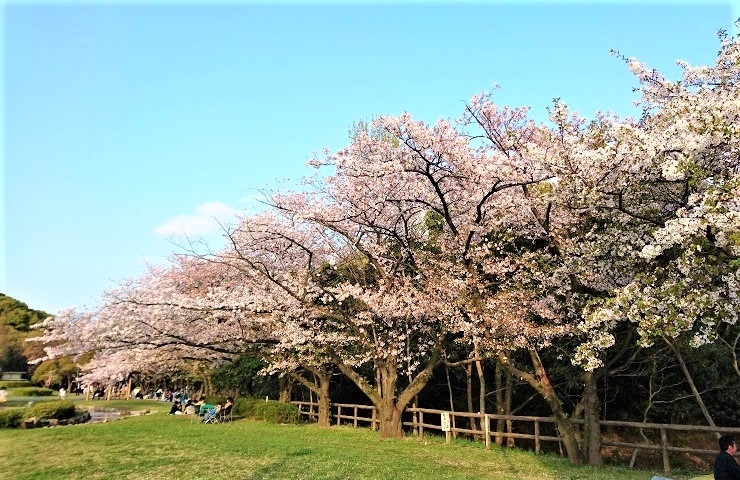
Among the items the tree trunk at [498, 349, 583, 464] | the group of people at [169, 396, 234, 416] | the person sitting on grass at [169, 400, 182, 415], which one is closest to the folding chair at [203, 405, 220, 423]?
the group of people at [169, 396, 234, 416]

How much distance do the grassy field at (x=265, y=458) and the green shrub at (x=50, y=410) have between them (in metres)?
4.97

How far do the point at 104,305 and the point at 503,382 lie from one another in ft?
43.7

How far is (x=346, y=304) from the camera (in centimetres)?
1659

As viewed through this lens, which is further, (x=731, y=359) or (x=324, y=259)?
(x=324, y=259)

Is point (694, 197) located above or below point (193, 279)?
below

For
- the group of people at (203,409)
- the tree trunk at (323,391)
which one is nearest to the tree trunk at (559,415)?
the tree trunk at (323,391)

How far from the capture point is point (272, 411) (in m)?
19.7

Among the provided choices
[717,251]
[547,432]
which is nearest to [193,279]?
[547,432]

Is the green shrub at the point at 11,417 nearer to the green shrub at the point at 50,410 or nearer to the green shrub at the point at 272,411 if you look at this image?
the green shrub at the point at 50,410

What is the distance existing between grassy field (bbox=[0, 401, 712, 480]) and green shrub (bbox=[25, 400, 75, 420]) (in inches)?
195

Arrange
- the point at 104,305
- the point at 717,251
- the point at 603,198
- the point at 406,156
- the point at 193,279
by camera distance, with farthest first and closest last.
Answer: the point at 193,279 < the point at 104,305 < the point at 406,156 < the point at 603,198 < the point at 717,251

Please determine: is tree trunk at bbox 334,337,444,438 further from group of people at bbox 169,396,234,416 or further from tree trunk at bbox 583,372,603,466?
group of people at bbox 169,396,234,416

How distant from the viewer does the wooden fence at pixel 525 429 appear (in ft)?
32.1

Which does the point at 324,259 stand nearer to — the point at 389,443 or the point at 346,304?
the point at 346,304
